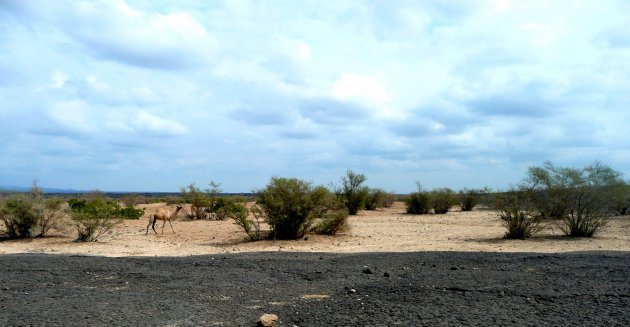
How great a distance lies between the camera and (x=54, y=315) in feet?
27.1

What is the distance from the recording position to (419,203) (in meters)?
45.7

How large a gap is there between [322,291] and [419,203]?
120ft

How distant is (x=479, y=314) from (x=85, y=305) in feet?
19.9

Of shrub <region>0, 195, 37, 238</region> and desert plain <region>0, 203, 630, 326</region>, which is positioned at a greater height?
shrub <region>0, 195, 37, 238</region>

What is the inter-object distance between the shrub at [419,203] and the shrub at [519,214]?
22.2m

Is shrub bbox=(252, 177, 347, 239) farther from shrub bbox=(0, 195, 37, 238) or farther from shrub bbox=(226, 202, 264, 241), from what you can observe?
shrub bbox=(0, 195, 37, 238)

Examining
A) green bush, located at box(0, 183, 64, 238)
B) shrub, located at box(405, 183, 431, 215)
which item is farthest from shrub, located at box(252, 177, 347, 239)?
shrub, located at box(405, 183, 431, 215)

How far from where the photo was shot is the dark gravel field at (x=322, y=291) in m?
8.06

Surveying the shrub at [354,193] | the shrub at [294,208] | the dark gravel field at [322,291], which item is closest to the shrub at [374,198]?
the shrub at [354,193]

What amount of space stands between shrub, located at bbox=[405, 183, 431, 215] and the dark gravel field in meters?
30.2

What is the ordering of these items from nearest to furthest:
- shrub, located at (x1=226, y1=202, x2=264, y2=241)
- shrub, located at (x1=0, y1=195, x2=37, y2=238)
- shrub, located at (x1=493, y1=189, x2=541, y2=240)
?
shrub, located at (x1=493, y1=189, x2=541, y2=240) < shrub, located at (x1=226, y1=202, x2=264, y2=241) < shrub, located at (x1=0, y1=195, x2=37, y2=238)

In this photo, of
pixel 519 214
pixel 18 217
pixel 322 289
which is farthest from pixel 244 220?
pixel 322 289

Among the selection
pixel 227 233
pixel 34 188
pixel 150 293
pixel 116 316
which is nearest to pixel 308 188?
pixel 227 233

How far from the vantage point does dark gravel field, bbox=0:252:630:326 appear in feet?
26.5
